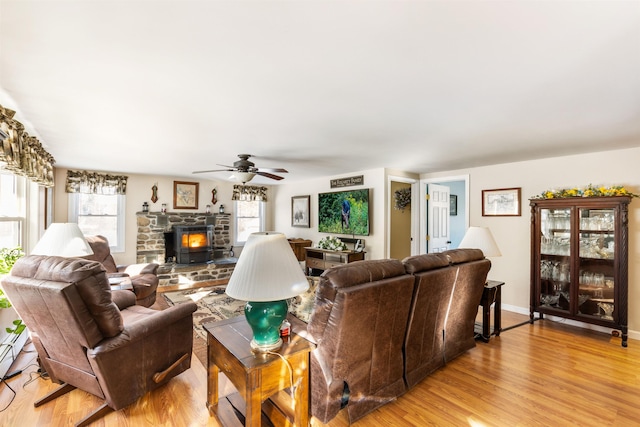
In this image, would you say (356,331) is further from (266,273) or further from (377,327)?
(266,273)

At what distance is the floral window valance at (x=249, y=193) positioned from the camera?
7344 millimetres

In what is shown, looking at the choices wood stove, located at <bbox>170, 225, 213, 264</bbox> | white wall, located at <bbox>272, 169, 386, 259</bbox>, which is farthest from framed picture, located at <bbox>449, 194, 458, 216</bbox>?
wood stove, located at <bbox>170, 225, 213, 264</bbox>

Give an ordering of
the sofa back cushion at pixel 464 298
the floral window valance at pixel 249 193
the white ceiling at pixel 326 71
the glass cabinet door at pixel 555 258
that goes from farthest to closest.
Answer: the floral window valance at pixel 249 193, the glass cabinet door at pixel 555 258, the sofa back cushion at pixel 464 298, the white ceiling at pixel 326 71

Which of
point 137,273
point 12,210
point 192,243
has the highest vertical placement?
point 12,210

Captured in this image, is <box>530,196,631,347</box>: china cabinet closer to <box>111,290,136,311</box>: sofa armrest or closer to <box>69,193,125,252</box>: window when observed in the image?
<box>111,290,136,311</box>: sofa armrest

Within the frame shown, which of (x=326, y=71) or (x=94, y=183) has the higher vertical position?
(x=326, y=71)

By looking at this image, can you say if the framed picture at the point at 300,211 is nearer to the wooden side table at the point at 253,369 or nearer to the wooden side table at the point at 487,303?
the wooden side table at the point at 487,303

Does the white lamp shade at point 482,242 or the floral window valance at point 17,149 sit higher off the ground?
the floral window valance at point 17,149

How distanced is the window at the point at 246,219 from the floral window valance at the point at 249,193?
16 centimetres

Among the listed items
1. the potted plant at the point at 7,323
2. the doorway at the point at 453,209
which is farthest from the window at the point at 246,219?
the potted plant at the point at 7,323

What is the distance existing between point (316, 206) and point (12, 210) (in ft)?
15.4

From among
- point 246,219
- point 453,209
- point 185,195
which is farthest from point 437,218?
point 185,195

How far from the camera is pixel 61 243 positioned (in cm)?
265

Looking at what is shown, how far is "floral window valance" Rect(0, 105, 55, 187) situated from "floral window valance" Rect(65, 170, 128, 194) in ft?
8.60
